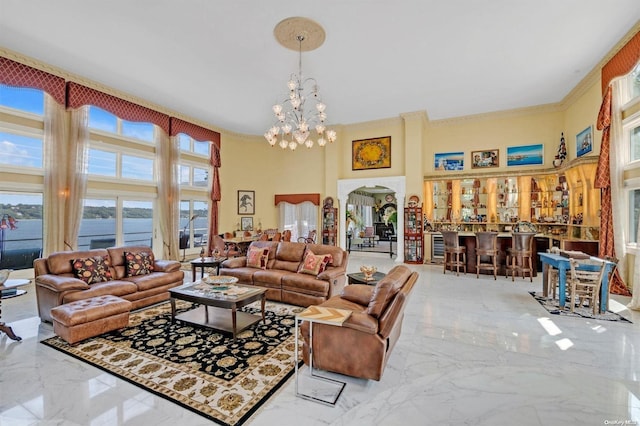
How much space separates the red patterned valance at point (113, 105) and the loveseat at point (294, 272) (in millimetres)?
5119

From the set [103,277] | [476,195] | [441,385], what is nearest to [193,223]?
[103,277]

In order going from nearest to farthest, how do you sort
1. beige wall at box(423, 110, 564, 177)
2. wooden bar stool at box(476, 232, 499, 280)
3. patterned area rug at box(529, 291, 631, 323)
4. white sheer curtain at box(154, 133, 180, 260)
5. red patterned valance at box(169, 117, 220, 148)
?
patterned area rug at box(529, 291, 631, 323)
wooden bar stool at box(476, 232, 499, 280)
beige wall at box(423, 110, 564, 177)
white sheer curtain at box(154, 133, 180, 260)
red patterned valance at box(169, 117, 220, 148)

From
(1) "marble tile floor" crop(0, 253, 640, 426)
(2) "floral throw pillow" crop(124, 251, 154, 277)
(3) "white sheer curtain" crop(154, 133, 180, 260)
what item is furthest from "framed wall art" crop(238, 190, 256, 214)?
(1) "marble tile floor" crop(0, 253, 640, 426)

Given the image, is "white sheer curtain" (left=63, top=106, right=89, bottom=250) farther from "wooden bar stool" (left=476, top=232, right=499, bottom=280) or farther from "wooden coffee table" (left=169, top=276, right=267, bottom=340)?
"wooden bar stool" (left=476, top=232, right=499, bottom=280)

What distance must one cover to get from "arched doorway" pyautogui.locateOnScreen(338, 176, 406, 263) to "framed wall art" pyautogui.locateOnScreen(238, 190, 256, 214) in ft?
11.6

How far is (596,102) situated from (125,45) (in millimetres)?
9819

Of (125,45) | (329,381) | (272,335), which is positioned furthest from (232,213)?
(329,381)

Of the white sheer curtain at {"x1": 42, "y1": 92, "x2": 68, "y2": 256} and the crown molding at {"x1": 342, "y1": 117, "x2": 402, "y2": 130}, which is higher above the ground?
the crown molding at {"x1": 342, "y1": 117, "x2": 402, "y2": 130}

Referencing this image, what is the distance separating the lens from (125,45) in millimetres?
5430

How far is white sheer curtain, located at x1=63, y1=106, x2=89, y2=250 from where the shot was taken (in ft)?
21.4

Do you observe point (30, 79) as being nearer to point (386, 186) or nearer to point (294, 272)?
point (294, 272)

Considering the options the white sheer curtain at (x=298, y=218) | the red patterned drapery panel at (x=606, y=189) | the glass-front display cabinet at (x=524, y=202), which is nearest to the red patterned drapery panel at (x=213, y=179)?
the white sheer curtain at (x=298, y=218)

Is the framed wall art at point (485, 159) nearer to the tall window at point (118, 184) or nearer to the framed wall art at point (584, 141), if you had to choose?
the framed wall art at point (584, 141)

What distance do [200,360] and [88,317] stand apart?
5.04 feet
